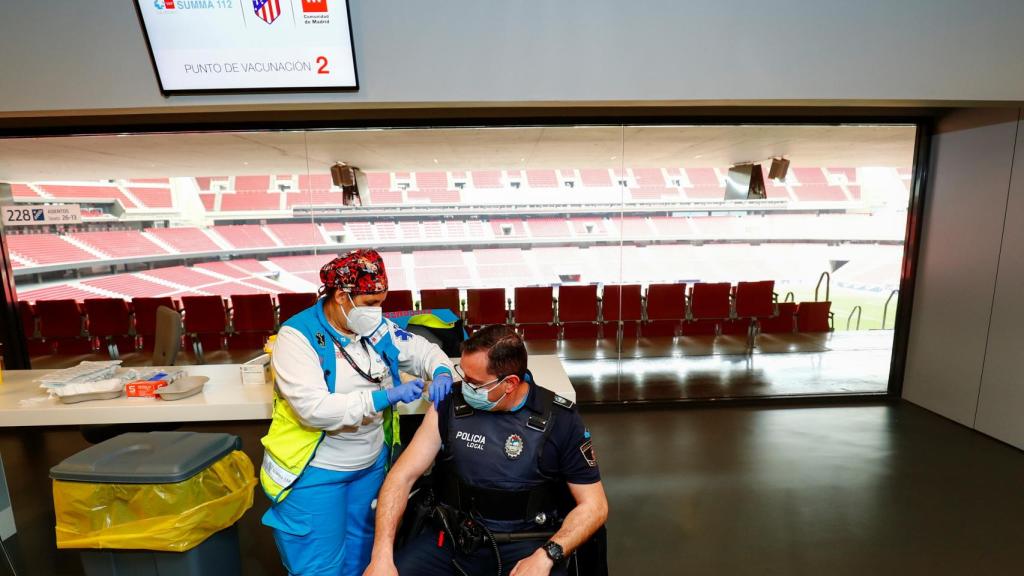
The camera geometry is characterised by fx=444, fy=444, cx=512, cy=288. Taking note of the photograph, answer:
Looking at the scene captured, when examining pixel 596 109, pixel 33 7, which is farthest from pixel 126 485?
pixel 596 109

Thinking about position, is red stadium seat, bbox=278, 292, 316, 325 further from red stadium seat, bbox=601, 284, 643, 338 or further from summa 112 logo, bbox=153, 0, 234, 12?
red stadium seat, bbox=601, 284, 643, 338

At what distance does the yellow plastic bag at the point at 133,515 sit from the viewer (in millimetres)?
1580

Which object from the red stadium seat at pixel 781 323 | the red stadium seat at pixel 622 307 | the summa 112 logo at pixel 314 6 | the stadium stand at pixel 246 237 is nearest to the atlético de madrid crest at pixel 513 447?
the summa 112 logo at pixel 314 6

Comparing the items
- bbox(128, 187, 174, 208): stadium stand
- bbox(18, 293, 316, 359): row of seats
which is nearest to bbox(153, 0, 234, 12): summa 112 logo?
bbox(18, 293, 316, 359): row of seats

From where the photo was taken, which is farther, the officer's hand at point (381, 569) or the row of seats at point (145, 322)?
the row of seats at point (145, 322)

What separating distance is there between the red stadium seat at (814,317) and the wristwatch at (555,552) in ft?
16.2

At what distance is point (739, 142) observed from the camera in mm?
4637

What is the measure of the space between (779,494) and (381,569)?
2.47 meters

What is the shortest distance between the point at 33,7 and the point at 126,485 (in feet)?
8.04

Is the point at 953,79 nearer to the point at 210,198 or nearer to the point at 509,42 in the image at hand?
the point at 509,42

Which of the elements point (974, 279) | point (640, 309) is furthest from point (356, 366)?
point (974, 279)

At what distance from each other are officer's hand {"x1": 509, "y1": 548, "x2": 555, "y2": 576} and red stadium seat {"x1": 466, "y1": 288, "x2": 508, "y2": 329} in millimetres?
3516

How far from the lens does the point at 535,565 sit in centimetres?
129

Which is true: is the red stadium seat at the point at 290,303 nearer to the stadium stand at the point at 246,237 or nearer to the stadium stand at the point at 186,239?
the stadium stand at the point at 186,239
